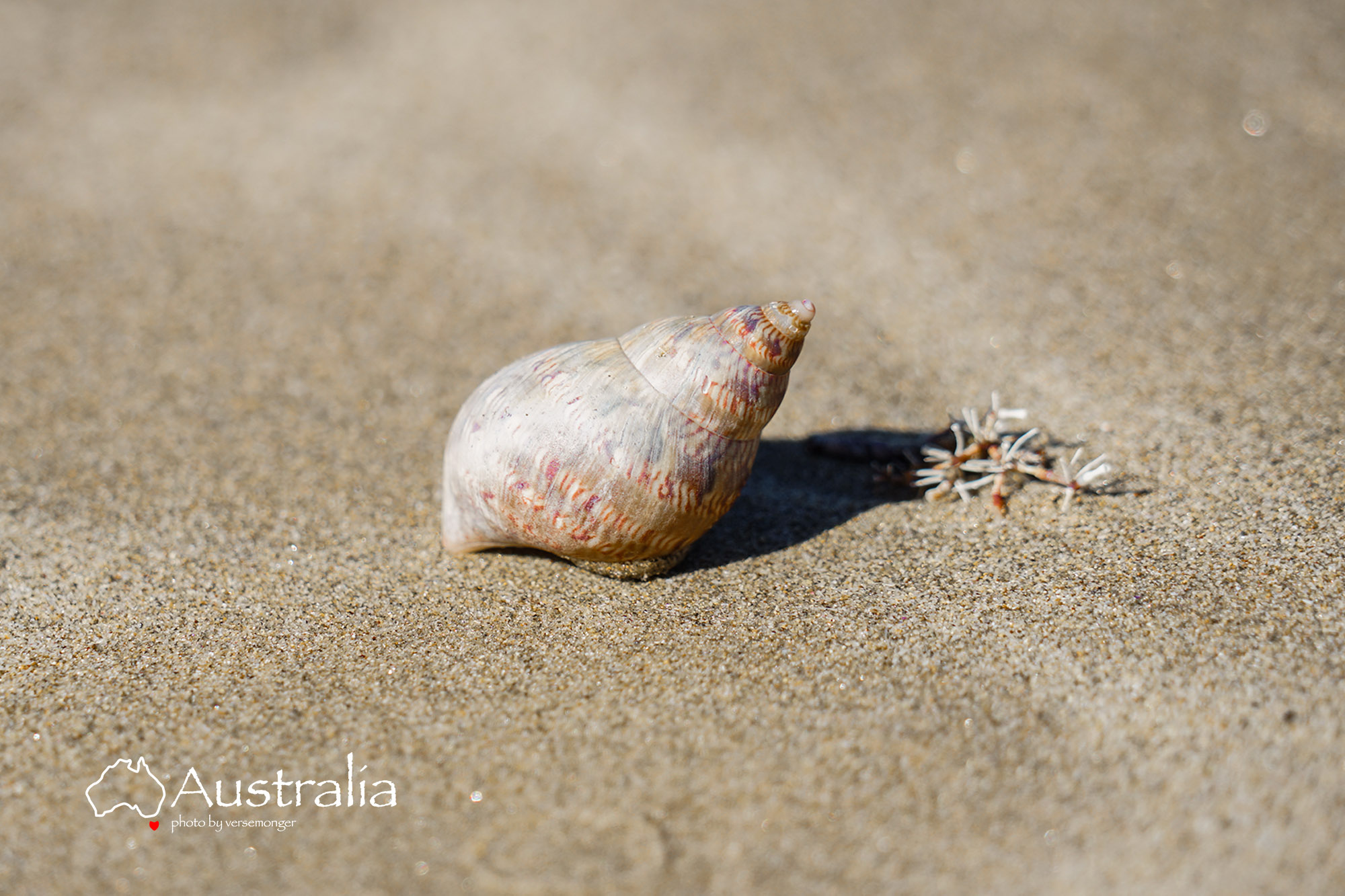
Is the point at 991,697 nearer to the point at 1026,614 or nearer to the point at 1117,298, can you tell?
the point at 1026,614

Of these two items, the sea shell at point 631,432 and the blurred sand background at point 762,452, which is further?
the sea shell at point 631,432

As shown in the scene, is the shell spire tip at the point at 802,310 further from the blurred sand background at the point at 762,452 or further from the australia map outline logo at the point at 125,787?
the australia map outline logo at the point at 125,787

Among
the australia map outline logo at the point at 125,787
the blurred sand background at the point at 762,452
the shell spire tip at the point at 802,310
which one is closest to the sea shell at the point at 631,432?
the shell spire tip at the point at 802,310

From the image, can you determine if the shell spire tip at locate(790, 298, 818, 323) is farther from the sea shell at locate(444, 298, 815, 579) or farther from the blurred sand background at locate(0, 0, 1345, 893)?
the blurred sand background at locate(0, 0, 1345, 893)

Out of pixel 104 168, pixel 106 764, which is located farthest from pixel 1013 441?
pixel 104 168

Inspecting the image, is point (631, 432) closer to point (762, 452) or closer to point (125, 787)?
point (762, 452)

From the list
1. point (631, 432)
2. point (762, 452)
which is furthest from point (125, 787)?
point (762, 452)
